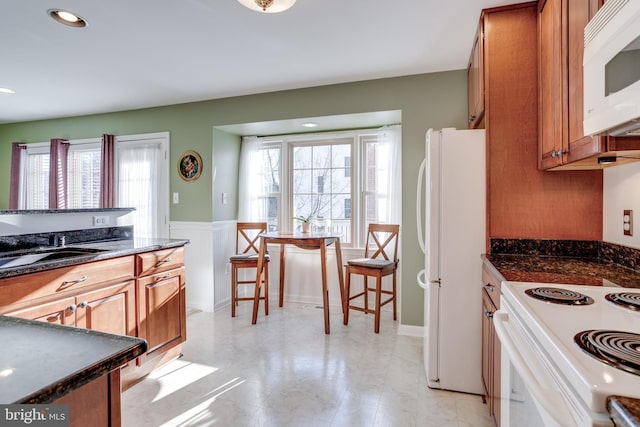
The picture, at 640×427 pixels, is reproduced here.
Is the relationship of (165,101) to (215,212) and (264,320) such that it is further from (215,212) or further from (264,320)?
(264,320)

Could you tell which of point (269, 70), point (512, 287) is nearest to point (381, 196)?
point (269, 70)

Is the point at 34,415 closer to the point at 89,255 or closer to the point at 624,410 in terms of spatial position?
the point at 624,410

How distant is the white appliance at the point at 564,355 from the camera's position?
26.6 inches

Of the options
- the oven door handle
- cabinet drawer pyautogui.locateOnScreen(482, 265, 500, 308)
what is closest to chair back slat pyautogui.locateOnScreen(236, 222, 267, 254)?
cabinet drawer pyautogui.locateOnScreen(482, 265, 500, 308)

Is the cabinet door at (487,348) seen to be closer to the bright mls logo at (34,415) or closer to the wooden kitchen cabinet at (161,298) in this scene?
the bright mls logo at (34,415)

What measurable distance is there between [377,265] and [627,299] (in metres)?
2.14

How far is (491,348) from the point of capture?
1752 millimetres

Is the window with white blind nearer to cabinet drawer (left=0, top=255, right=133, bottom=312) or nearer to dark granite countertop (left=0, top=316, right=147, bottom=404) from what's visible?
cabinet drawer (left=0, top=255, right=133, bottom=312)

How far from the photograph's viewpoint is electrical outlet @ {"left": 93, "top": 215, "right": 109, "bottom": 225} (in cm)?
274

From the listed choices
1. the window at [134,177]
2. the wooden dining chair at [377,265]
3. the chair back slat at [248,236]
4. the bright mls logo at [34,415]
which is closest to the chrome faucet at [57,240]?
the window at [134,177]

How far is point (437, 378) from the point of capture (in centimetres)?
222

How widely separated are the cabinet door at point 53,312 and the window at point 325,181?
101 inches

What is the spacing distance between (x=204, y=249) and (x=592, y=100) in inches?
144

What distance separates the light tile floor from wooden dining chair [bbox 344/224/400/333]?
0.26m
